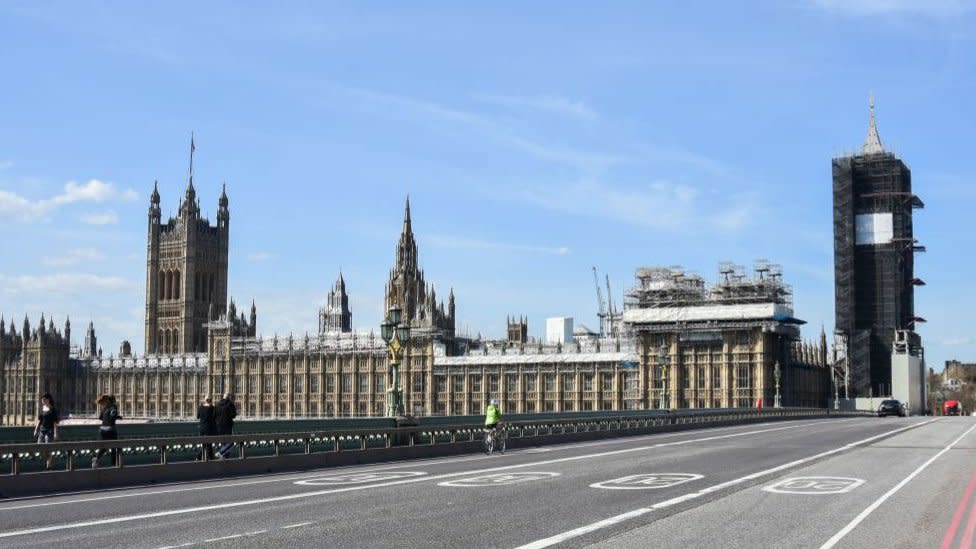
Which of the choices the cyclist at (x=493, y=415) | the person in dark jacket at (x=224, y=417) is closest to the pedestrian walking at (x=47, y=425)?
the person in dark jacket at (x=224, y=417)

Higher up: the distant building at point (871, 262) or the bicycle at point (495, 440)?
the distant building at point (871, 262)

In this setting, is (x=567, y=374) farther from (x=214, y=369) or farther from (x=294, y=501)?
(x=294, y=501)

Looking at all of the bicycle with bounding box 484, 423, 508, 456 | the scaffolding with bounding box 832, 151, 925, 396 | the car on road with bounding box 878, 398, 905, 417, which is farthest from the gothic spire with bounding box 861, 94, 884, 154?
the bicycle with bounding box 484, 423, 508, 456

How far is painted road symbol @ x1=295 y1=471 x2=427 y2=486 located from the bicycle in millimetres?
8886

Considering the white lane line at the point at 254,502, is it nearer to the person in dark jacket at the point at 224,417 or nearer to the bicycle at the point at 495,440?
the bicycle at the point at 495,440

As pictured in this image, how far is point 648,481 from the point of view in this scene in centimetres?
Result: 2402

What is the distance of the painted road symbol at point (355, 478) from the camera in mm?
24719

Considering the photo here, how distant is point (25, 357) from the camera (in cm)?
18412

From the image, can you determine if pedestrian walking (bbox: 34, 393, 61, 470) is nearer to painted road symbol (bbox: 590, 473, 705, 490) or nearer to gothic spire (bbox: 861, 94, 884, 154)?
→ painted road symbol (bbox: 590, 473, 705, 490)

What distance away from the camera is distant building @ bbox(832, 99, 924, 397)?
14375 centimetres

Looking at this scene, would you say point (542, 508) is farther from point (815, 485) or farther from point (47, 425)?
point (47, 425)

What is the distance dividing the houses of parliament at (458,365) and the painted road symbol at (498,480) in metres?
74.0

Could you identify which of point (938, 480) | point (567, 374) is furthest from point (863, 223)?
point (938, 480)

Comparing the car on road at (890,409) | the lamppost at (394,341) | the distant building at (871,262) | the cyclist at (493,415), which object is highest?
the distant building at (871,262)
